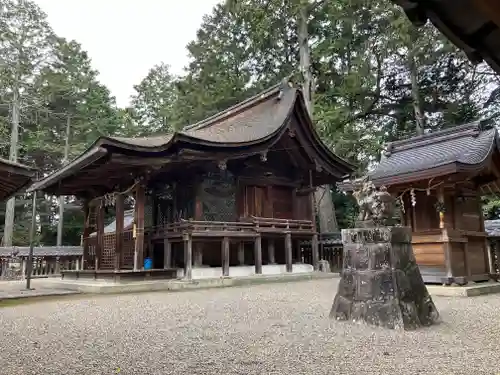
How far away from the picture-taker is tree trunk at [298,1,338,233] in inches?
706

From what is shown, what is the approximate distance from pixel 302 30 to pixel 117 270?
1464 centimetres

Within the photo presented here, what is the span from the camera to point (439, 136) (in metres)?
9.95

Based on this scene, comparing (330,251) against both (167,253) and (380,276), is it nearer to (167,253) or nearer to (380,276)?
(167,253)

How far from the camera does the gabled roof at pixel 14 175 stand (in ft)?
22.6

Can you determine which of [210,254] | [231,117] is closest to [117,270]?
[210,254]

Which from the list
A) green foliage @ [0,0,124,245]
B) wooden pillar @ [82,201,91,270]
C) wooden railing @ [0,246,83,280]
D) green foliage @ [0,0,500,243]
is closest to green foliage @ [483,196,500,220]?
green foliage @ [0,0,500,243]

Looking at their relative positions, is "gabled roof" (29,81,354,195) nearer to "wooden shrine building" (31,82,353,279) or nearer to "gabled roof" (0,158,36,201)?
"wooden shrine building" (31,82,353,279)

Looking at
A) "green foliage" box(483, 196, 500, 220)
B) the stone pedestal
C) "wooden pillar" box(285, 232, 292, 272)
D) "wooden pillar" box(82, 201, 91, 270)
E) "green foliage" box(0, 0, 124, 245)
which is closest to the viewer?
the stone pedestal

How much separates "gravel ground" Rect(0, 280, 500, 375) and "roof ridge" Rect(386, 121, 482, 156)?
4.58 metres

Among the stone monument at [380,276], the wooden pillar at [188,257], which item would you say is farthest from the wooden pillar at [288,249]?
the stone monument at [380,276]

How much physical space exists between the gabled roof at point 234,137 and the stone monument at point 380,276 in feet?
17.7

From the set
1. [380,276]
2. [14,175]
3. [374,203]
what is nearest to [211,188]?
[14,175]

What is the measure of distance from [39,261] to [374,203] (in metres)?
14.2

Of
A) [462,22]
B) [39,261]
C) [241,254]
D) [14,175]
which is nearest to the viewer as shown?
[462,22]
